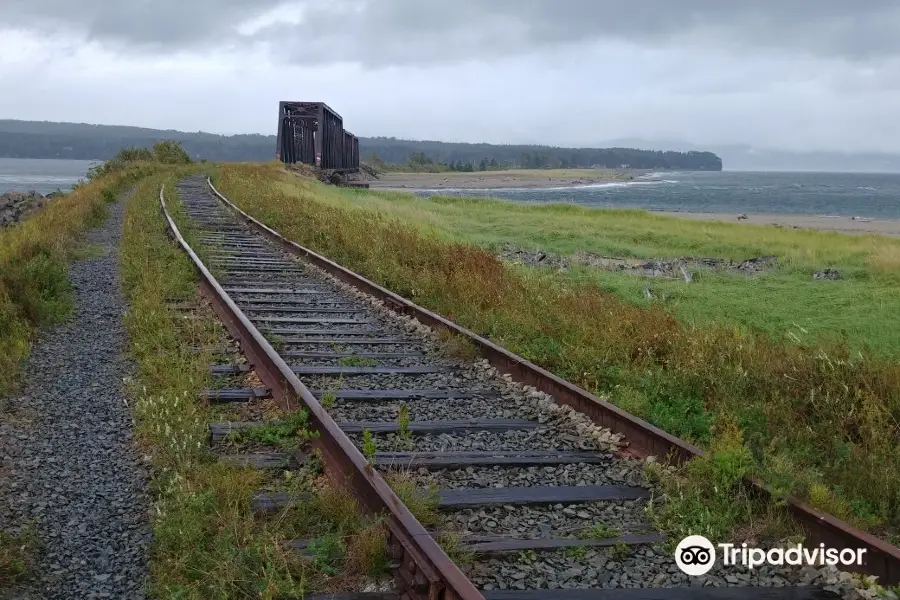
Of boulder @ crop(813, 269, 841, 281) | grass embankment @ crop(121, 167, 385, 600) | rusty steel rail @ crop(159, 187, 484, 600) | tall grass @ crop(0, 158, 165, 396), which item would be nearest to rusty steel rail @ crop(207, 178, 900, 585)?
rusty steel rail @ crop(159, 187, 484, 600)

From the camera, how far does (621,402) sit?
6.03m

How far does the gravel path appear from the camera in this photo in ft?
11.9

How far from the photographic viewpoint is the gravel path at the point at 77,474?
3615 millimetres

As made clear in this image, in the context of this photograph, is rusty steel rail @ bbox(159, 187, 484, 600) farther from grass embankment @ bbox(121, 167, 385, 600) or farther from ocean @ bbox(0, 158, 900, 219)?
ocean @ bbox(0, 158, 900, 219)

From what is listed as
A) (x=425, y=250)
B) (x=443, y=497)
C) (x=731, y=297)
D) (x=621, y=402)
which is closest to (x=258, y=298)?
(x=425, y=250)

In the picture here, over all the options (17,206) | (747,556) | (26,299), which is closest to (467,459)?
(747,556)

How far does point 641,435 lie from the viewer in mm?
5078

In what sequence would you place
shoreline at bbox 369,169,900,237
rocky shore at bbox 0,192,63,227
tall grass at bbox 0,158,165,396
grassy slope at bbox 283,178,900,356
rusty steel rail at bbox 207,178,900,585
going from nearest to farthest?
rusty steel rail at bbox 207,178,900,585 → tall grass at bbox 0,158,165,396 → grassy slope at bbox 283,178,900,356 → rocky shore at bbox 0,192,63,227 → shoreline at bbox 369,169,900,237

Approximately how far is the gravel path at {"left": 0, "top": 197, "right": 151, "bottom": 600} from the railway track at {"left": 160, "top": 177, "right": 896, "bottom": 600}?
25.1 inches

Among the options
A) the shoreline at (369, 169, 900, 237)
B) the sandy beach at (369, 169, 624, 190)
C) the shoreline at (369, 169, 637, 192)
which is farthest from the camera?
the sandy beach at (369, 169, 624, 190)

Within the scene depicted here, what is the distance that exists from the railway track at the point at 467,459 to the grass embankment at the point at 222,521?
118 mm

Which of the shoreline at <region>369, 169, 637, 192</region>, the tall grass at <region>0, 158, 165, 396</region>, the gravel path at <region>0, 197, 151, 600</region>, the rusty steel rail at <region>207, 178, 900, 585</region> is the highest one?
the shoreline at <region>369, 169, 637, 192</region>

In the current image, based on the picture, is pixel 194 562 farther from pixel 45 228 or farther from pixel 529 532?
pixel 45 228

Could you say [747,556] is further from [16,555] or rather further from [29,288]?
[29,288]
